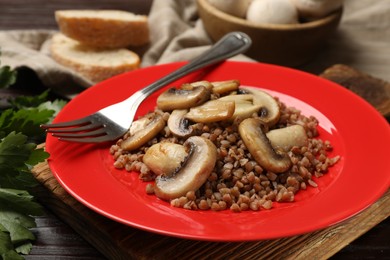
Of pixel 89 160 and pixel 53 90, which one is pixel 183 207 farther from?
pixel 53 90

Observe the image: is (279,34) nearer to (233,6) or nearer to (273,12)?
(273,12)

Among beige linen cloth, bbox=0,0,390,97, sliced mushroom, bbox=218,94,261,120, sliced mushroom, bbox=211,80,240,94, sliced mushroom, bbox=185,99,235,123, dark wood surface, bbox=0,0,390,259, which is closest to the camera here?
dark wood surface, bbox=0,0,390,259

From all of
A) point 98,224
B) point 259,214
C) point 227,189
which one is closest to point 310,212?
point 259,214

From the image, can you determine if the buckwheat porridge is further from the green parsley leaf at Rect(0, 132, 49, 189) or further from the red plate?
the green parsley leaf at Rect(0, 132, 49, 189)

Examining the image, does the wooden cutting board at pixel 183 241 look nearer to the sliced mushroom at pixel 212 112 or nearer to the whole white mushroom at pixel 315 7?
the sliced mushroom at pixel 212 112

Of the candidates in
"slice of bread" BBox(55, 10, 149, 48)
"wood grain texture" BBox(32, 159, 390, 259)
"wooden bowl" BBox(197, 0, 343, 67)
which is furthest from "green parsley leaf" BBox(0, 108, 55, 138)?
"wooden bowl" BBox(197, 0, 343, 67)
